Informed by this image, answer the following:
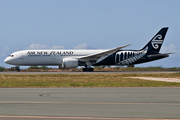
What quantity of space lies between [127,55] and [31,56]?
15.1 m

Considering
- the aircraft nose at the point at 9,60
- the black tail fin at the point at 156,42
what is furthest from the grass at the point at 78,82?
the black tail fin at the point at 156,42

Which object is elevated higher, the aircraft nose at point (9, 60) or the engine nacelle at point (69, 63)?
the aircraft nose at point (9, 60)

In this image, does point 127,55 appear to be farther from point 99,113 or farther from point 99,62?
point 99,113

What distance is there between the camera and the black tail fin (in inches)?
1670

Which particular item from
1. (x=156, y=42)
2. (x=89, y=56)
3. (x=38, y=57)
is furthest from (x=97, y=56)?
(x=156, y=42)

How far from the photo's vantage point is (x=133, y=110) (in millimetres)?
8258

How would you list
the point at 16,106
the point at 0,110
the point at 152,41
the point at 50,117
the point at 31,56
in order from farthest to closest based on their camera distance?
the point at 152,41 → the point at 31,56 → the point at 16,106 → the point at 0,110 → the point at 50,117

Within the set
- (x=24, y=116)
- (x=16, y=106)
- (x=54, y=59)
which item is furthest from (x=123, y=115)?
(x=54, y=59)

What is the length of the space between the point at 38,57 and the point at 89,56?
7.84m

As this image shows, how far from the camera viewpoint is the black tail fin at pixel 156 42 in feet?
139

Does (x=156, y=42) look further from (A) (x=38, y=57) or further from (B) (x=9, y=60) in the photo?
(B) (x=9, y=60)

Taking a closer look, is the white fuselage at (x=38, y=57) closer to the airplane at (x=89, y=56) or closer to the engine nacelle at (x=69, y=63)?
the airplane at (x=89, y=56)

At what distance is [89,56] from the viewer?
39.7m

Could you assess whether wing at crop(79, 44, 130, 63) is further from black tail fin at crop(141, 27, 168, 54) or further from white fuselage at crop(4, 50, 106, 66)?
black tail fin at crop(141, 27, 168, 54)
